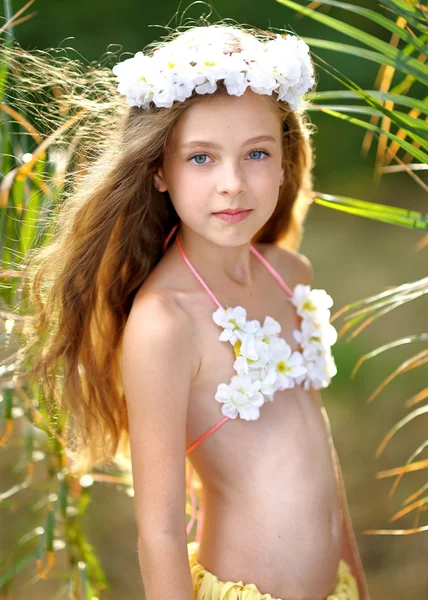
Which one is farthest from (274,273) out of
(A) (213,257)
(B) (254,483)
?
(B) (254,483)

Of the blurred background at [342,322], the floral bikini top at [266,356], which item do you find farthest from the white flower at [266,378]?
the blurred background at [342,322]

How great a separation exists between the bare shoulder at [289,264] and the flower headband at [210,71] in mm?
356

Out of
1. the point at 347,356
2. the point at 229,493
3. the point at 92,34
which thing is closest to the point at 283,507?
the point at 229,493

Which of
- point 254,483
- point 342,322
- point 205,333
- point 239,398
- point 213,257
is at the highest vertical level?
point 213,257

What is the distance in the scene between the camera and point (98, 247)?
1388mm

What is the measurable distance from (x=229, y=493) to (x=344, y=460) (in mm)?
1697

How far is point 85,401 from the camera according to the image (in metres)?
1.47

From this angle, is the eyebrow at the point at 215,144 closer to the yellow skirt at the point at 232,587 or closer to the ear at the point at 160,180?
the ear at the point at 160,180

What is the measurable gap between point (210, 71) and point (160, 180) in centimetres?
22

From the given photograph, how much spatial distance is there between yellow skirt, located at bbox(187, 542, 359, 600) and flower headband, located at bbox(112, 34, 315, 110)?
79cm

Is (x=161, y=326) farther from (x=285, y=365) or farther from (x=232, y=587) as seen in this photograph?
(x=232, y=587)

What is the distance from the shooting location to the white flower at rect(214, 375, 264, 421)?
1.32m

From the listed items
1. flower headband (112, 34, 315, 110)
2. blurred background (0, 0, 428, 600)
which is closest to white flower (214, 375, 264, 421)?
flower headband (112, 34, 315, 110)

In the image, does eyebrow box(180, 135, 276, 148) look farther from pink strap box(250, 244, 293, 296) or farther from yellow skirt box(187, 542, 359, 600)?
yellow skirt box(187, 542, 359, 600)
